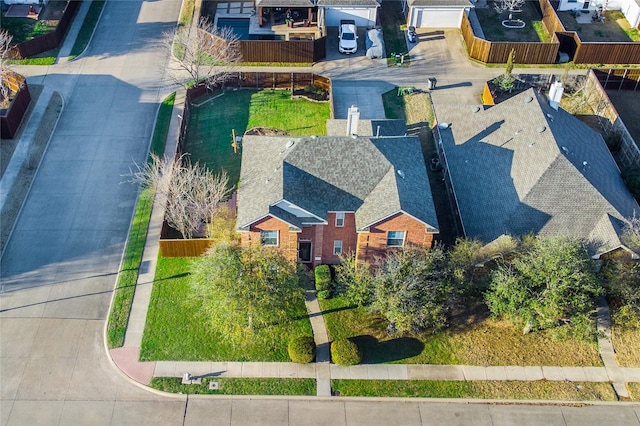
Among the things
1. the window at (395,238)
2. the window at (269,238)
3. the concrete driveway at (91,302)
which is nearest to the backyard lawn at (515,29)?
the concrete driveway at (91,302)

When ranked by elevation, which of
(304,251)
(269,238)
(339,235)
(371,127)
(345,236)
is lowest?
(304,251)

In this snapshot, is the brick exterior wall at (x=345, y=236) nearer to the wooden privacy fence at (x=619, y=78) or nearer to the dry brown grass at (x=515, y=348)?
the dry brown grass at (x=515, y=348)

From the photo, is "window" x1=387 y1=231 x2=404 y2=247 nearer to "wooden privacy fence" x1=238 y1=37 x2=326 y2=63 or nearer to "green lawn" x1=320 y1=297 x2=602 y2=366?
"green lawn" x1=320 y1=297 x2=602 y2=366

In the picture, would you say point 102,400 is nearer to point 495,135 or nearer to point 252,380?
point 252,380

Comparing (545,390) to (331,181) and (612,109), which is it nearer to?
(331,181)

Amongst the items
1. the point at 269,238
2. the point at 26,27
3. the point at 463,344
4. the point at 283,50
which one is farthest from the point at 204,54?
the point at 463,344

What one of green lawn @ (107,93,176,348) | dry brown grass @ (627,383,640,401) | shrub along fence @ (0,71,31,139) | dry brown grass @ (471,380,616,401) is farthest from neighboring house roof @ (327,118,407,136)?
shrub along fence @ (0,71,31,139)
